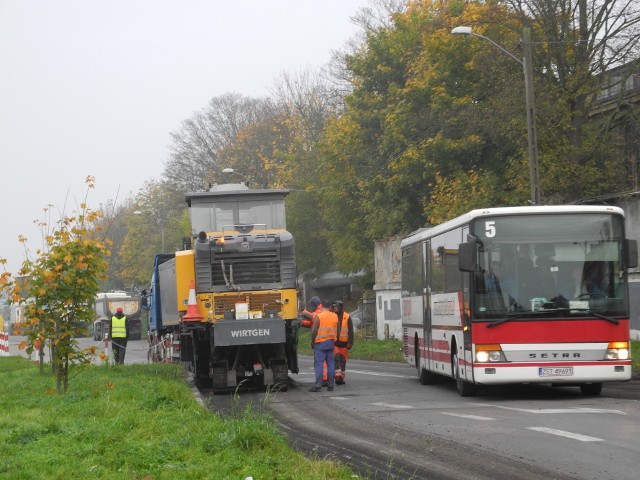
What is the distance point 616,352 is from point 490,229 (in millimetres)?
2586

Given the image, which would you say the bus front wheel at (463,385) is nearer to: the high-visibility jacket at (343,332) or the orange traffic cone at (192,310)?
the high-visibility jacket at (343,332)

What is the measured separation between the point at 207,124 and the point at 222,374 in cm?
7066

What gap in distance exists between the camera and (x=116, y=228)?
142 metres

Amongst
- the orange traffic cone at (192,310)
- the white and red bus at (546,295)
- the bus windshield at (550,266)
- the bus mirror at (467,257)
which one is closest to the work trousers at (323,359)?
the orange traffic cone at (192,310)

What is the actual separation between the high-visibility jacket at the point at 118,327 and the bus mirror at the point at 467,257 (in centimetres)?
1980

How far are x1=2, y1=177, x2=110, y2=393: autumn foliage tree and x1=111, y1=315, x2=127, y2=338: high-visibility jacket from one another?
48.9 ft

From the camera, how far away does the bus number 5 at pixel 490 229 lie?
59.0 ft

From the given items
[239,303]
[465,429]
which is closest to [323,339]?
[239,303]

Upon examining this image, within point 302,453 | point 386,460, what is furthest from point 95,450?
point 386,460

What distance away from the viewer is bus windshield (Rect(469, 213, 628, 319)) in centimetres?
1772

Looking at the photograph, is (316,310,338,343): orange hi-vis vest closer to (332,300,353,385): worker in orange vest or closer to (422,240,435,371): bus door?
(422,240,435,371): bus door

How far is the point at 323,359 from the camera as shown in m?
21.4

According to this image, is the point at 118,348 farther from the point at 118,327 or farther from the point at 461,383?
the point at 461,383

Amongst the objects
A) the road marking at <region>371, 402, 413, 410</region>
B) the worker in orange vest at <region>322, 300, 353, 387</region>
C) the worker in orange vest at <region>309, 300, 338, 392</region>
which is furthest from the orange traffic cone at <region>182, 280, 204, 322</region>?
the road marking at <region>371, 402, 413, 410</region>
